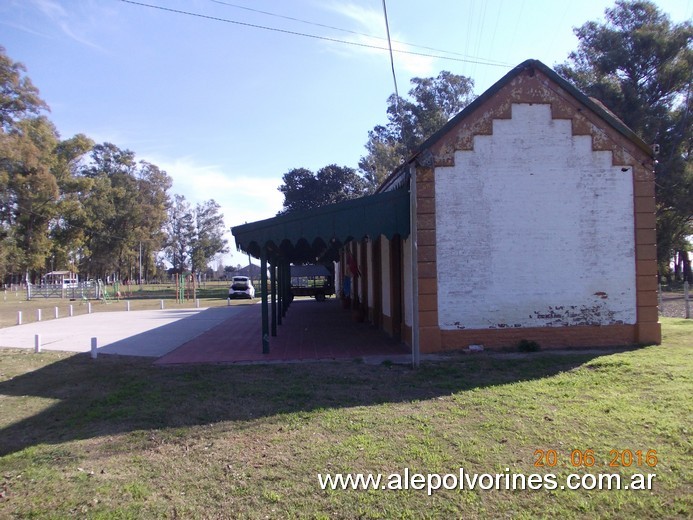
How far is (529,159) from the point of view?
10.8 metres

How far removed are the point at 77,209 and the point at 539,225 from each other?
57556mm

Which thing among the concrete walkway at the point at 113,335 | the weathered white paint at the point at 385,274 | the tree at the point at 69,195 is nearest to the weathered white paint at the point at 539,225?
the weathered white paint at the point at 385,274

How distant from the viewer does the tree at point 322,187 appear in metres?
52.4

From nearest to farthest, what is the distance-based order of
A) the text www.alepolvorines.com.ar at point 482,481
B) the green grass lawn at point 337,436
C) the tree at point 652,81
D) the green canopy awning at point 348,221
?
the green grass lawn at point 337,436 → the text www.alepolvorines.com.ar at point 482,481 → the green canopy awning at point 348,221 → the tree at point 652,81

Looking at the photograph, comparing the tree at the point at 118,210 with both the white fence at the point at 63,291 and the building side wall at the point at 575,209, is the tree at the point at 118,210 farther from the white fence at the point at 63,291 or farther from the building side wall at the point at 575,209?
the building side wall at the point at 575,209

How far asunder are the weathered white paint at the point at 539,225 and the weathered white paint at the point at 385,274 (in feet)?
11.1

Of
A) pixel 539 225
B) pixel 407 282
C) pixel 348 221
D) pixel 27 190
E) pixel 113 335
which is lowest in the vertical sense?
pixel 113 335

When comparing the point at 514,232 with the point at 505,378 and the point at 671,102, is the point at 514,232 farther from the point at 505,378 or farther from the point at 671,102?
the point at 671,102

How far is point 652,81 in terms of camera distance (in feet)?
107

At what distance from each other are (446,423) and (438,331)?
14.6ft

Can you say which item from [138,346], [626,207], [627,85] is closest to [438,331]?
[626,207]

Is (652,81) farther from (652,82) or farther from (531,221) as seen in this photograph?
(531,221)

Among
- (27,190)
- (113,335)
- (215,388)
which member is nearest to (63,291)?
(27,190)

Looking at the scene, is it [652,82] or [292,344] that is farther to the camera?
[652,82]
